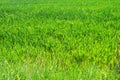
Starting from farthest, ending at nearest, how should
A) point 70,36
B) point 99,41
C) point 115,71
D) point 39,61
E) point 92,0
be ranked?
1. point 92,0
2. point 70,36
3. point 99,41
4. point 39,61
5. point 115,71

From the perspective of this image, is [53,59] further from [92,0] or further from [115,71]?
[92,0]

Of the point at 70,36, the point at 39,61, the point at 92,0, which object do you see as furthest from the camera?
the point at 92,0

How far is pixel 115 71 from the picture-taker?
5.77 m

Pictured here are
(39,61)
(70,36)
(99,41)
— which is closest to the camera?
(39,61)

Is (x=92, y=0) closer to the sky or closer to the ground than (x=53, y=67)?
closer to the ground

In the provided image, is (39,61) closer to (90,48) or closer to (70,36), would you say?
(90,48)

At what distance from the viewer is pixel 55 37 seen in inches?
329

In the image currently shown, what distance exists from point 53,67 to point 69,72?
14.1 inches

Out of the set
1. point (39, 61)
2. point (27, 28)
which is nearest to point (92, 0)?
point (27, 28)

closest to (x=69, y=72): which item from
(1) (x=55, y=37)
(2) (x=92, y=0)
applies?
(1) (x=55, y=37)

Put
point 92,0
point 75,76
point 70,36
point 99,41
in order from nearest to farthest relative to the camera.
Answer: point 75,76, point 99,41, point 70,36, point 92,0

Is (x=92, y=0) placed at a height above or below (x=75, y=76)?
below

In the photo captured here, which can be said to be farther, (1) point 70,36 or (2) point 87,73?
(1) point 70,36

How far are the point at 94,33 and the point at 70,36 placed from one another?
0.62m
